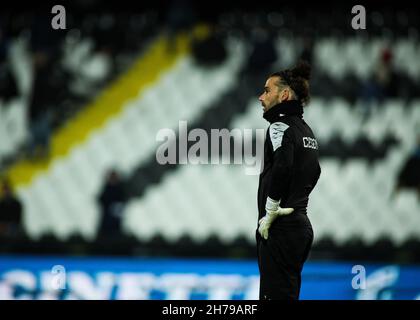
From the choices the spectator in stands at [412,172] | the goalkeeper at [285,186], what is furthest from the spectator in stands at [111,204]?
the goalkeeper at [285,186]

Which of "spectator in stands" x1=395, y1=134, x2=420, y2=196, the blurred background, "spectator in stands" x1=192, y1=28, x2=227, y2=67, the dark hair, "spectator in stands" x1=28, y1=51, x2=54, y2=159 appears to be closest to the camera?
the dark hair

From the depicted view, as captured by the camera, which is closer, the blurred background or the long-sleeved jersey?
the long-sleeved jersey

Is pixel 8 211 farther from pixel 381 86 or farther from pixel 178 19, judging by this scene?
pixel 381 86

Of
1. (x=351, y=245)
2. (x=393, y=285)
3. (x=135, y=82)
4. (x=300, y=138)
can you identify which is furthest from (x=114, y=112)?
(x=300, y=138)

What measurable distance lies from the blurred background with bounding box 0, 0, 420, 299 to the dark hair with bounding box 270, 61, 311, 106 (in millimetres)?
4799

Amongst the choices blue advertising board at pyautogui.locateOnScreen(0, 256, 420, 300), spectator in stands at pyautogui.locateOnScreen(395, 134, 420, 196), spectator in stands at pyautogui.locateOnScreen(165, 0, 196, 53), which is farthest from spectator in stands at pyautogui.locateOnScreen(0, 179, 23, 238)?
spectator in stands at pyautogui.locateOnScreen(395, 134, 420, 196)

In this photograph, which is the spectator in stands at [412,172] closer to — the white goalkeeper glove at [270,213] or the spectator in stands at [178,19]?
the spectator in stands at [178,19]

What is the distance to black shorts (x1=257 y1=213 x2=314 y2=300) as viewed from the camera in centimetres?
491

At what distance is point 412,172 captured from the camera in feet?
37.5

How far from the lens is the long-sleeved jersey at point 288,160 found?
4.84 metres

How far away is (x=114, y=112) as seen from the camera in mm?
13086

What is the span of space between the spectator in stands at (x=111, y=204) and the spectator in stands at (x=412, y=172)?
152 inches

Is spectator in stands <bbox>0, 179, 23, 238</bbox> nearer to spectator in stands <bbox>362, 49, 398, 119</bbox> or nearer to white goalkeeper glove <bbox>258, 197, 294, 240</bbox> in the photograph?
spectator in stands <bbox>362, 49, 398, 119</bbox>

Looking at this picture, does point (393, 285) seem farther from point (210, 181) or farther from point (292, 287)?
point (292, 287)
